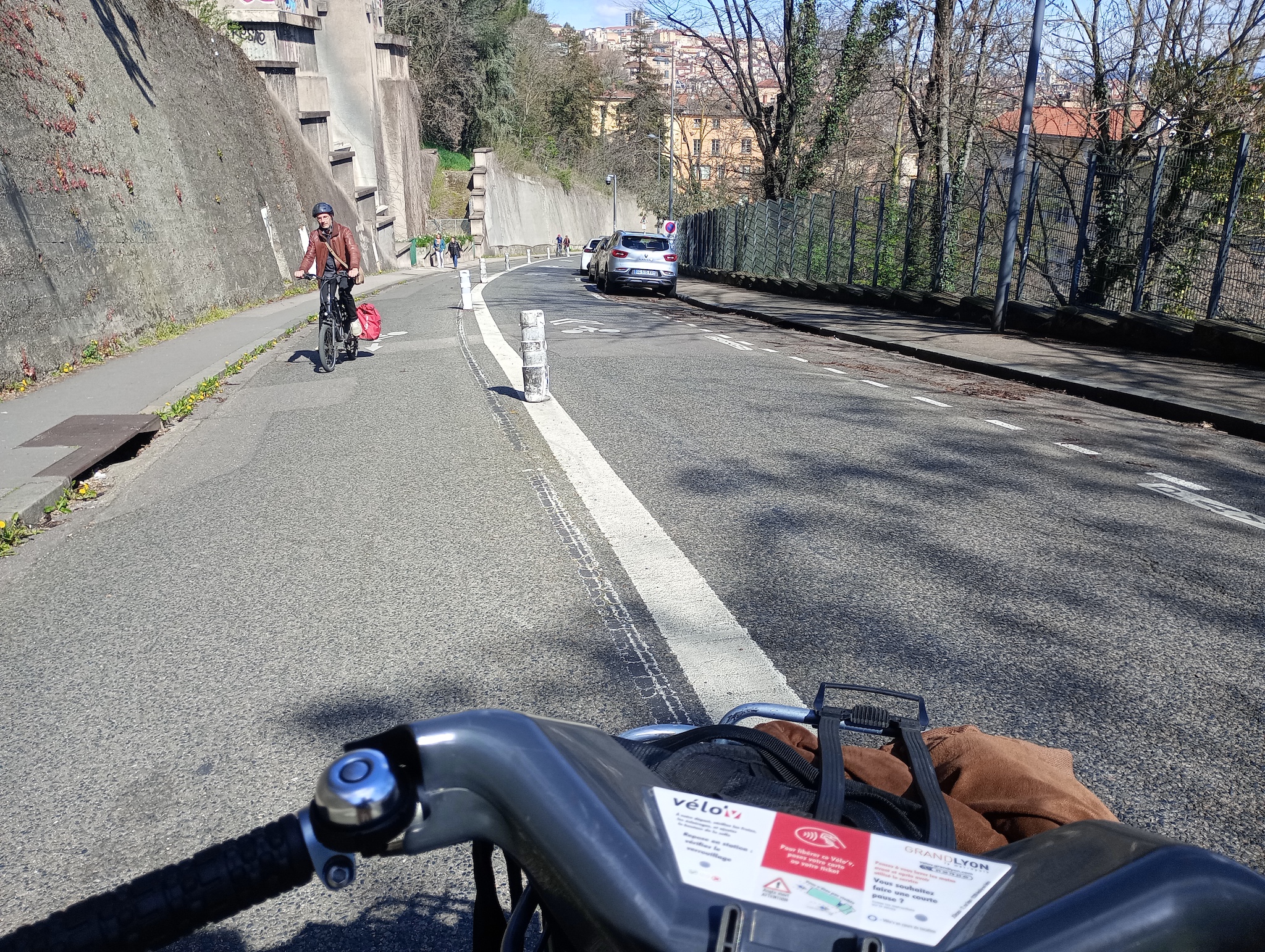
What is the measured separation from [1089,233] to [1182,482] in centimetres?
1002

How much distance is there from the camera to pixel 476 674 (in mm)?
3541

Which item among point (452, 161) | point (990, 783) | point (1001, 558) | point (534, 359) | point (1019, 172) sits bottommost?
point (1001, 558)

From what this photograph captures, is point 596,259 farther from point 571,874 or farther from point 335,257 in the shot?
point 571,874

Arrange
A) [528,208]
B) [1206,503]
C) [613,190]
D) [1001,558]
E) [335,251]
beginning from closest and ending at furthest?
[1001,558] → [1206,503] → [335,251] → [528,208] → [613,190]

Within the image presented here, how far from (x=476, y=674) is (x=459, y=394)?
671 centimetres

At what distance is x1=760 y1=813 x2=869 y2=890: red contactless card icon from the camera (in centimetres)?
95

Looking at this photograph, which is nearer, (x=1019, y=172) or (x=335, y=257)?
(x=335, y=257)

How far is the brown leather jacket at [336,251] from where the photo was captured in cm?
1215

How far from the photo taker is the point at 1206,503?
5984 mm

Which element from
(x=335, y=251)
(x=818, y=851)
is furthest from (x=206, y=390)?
(x=818, y=851)

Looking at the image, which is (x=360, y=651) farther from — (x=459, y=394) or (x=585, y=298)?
(x=585, y=298)

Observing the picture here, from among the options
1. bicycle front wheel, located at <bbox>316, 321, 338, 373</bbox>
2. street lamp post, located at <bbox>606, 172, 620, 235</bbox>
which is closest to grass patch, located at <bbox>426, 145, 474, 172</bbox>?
street lamp post, located at <bbox>606, 172, 620, 235</bbox>

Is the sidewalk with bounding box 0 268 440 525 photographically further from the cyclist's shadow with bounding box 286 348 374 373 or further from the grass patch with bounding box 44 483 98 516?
the cyclist's shadow with bounding box 286 348 374 373

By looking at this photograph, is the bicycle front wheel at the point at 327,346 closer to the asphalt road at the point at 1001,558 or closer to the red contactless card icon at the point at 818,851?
the asphalt road at the point at 1001,558
